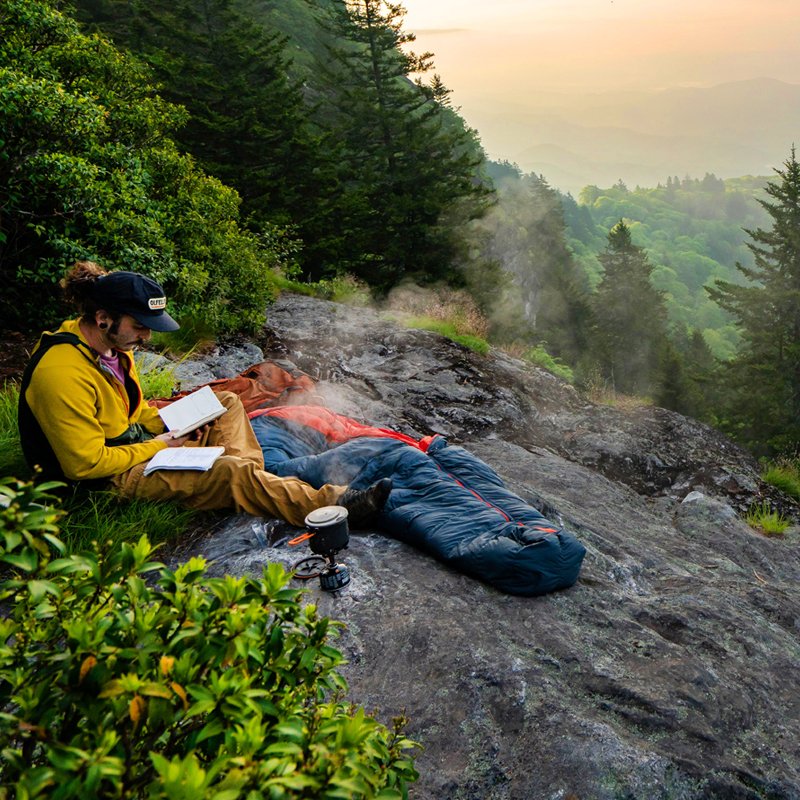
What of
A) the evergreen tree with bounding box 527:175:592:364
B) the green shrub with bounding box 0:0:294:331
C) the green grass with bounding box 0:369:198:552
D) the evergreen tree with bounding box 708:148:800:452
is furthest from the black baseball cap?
the evergreen tree with bounding box 527:175:592:364

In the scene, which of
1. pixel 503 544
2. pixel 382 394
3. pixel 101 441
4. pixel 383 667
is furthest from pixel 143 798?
→ pixel 382 394

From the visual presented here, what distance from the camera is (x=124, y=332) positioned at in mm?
2922

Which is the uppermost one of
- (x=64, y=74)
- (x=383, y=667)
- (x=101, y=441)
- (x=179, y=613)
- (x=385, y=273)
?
(x=64, y=74)

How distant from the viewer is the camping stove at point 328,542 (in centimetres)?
249

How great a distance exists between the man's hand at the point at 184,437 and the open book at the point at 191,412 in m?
0.04

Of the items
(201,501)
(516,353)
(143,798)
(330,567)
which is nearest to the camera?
(143,798)

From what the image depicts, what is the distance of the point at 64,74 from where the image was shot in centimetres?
604

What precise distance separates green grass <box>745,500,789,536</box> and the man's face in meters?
7.29

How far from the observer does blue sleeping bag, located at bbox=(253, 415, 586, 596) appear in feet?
9.05

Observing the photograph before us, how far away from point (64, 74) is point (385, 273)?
1147 centimetres

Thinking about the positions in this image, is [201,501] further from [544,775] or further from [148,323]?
[544,775]

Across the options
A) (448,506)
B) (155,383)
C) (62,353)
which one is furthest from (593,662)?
(155,383)

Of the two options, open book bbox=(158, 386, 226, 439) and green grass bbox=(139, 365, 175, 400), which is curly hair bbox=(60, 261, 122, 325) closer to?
open book bbox=(158, 386, 226, 439)

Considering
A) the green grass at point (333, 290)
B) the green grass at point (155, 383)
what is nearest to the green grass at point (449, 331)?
the green grass at point (333, 290)
